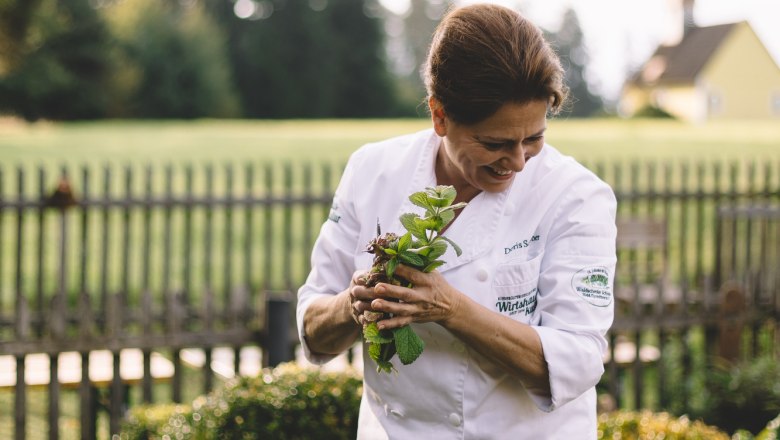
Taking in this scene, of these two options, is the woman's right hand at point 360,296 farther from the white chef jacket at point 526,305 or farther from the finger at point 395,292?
the white chef jacket at point 526,305

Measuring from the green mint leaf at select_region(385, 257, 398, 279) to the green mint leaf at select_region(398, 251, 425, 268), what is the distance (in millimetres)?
14

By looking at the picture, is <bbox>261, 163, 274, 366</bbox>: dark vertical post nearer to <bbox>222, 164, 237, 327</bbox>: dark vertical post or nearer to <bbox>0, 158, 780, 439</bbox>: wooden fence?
<bbox>0, 158, 780, 439</bbox>: wooden fence

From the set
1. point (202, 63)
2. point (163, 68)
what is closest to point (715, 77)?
point (202, 63)

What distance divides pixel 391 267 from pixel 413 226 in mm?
132

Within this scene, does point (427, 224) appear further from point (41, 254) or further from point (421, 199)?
point (41, 254)

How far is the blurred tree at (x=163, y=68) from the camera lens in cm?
5119

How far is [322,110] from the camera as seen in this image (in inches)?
2391

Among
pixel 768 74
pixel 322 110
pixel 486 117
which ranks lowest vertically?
pixel 322 110

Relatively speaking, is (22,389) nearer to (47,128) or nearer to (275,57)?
(47,128)

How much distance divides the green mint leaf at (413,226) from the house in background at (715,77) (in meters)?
37.5

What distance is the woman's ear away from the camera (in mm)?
2258

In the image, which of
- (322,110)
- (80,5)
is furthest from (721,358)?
(322,110)

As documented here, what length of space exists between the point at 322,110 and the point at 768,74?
96.7 ft

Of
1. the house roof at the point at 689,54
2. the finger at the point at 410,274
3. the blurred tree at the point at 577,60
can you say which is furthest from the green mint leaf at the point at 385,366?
the blurred tree at the point at 577,60
